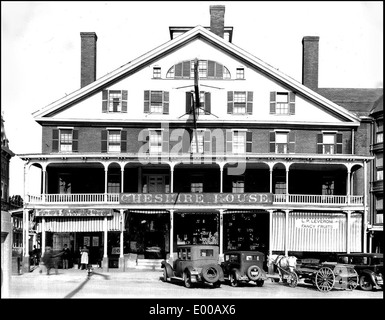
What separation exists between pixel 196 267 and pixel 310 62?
19402 millimetres

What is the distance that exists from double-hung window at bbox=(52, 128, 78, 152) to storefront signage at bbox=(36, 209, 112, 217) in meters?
4.98

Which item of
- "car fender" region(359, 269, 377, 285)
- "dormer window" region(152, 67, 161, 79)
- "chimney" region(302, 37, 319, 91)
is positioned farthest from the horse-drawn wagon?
"chimney" region(302, 37, 319, 91)

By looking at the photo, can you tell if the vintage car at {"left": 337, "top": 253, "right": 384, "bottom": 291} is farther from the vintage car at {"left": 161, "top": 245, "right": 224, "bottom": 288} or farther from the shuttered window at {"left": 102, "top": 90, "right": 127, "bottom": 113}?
the shuttered window at {"left": 102, "top": 90, "right": 127, "bottom": 113}

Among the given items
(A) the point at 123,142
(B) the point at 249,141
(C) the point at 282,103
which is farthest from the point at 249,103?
(A) the point at 123,142

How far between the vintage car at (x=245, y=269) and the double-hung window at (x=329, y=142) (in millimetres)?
14242

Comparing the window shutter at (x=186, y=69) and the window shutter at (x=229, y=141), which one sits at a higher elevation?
the window shutter at (x=186, y=69)

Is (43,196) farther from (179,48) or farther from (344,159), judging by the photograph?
(344,159)

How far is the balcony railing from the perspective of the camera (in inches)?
1331

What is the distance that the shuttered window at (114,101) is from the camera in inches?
1468

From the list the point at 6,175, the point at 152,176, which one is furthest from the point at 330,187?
the point at 6,175

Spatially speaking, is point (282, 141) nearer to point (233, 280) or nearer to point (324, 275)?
point (233, 280)

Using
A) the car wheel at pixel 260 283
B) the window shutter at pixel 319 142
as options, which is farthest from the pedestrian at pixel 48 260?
the window shutter at pixel 319 142

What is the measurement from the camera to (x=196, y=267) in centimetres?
2475

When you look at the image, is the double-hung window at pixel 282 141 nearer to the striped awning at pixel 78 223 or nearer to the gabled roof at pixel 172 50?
the gabled roof at pixel 172 50
